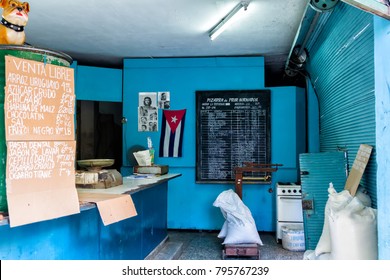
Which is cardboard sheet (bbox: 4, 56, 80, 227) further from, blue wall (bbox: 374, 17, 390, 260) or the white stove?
the white stove

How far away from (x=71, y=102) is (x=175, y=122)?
3.38 metres

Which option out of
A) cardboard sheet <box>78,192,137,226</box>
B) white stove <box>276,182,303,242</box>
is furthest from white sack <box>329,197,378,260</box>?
white stove <box>276,182,303,242</box>

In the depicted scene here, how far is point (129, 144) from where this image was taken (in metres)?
5.50

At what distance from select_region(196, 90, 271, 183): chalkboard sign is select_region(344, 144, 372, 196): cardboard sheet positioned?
7.91 feet

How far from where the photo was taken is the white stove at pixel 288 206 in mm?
4734

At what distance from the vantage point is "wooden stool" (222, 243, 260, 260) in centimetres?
400

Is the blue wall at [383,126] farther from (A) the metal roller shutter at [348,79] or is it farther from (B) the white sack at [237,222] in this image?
(B) the white sack at [237,222]

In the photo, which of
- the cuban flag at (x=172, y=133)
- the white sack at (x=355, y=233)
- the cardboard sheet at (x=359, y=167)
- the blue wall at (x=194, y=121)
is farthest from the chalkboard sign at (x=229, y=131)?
the white sack at (x=355, y=233)

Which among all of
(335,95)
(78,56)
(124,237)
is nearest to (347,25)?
(335,95)

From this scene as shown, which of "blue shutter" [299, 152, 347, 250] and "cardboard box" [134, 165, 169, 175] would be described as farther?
"cardboard box" [134, 165, 169, 175]

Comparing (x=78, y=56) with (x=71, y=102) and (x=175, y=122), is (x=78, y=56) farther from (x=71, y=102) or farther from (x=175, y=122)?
(x=71, y=102)

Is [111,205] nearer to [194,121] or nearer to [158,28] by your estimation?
[158,28]

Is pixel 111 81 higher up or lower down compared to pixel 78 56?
lower down
